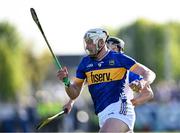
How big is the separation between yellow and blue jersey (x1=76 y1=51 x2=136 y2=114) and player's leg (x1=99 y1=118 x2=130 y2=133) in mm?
332

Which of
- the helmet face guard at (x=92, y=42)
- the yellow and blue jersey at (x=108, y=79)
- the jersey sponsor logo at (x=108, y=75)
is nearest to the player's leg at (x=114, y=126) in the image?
the yellow and blue jersey at (x=108, y=79)

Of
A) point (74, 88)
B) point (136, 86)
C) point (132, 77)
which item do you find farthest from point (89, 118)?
point (136, 86)

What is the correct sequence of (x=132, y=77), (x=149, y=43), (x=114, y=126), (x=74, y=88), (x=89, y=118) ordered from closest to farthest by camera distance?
(x=114, y=126) → (x=132, y=77) → (x=74, y=88) → (x=89, y=118) → (x=149, y=43)

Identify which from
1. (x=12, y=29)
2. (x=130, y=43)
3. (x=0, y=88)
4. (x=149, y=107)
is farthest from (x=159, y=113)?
(x=130, y=43)

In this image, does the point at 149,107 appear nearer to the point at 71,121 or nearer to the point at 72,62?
the point at 71,121

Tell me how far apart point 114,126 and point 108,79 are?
0.81 metres

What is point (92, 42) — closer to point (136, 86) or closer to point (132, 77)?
point (132, 77)

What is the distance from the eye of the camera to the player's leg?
14.7 meters

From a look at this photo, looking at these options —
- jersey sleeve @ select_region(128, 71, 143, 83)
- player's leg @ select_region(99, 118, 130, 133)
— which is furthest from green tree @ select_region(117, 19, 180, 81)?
player's leg @ select_region(99, 118, 130, 133)

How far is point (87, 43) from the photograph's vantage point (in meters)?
15.2

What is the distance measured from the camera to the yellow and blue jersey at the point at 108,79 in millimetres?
15180

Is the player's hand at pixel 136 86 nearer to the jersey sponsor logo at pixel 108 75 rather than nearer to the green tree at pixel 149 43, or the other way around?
the jersey sponsor logo at pixel 108 75

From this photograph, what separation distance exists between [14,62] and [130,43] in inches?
822

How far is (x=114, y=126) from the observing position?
48.6 feet
